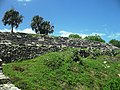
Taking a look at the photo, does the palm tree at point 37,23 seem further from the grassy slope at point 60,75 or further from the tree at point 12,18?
the grassy slope at point 60,75

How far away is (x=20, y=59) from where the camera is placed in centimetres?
2981

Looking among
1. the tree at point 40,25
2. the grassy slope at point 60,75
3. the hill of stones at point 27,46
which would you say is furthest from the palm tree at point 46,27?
the grassy slope at point 60,75

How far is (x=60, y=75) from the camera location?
25.9m

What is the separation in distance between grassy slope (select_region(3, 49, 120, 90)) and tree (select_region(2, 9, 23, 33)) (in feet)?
80.5

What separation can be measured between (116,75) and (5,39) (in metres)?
15.1

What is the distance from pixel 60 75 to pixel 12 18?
30676mm

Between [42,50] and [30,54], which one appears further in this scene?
[42,50]

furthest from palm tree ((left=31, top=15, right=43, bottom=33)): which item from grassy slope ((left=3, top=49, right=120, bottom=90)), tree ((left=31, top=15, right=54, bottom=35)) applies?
grassy slope ((left=3, top=49, right=120, bottom=90))

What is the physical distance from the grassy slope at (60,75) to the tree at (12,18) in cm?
2454

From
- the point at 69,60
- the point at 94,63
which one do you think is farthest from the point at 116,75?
the point at 69,60

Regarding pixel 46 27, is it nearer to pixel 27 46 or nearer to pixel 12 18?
pixel 12 18

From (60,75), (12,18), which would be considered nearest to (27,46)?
(60,75)

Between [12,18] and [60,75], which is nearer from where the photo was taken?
[60,75]

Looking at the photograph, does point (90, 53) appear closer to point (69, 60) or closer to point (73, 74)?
point (69, 60)
